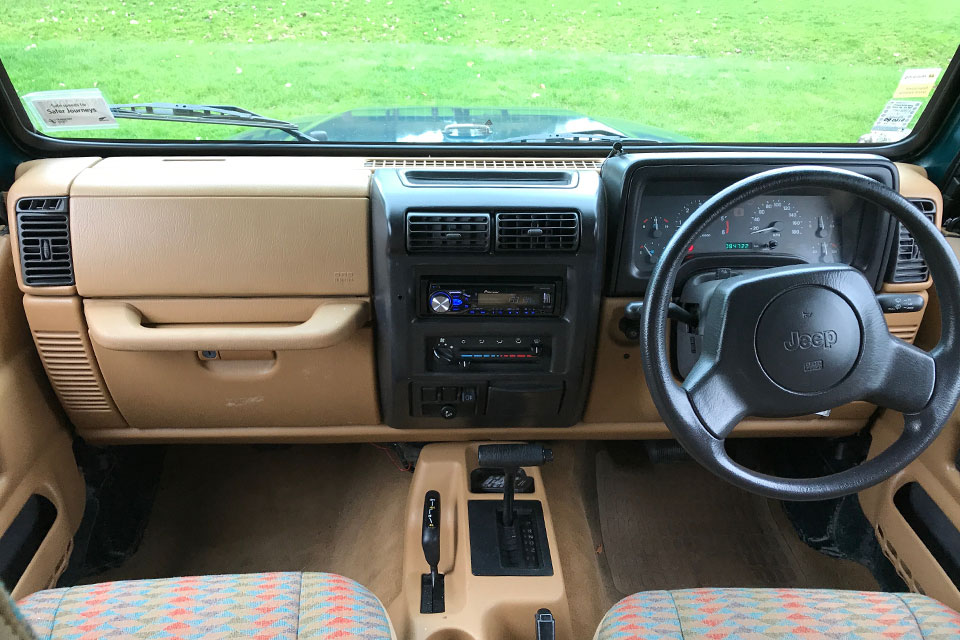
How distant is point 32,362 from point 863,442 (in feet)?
8.49

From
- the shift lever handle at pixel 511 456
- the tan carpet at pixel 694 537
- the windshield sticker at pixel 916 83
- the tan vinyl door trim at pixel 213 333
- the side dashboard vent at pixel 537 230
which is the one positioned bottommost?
the tan carpet at pixel 694 537

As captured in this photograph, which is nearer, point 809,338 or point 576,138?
point 809,338

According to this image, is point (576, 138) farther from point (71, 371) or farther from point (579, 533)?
point (71, 371)

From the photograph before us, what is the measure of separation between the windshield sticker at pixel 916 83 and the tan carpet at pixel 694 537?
1.45 meters

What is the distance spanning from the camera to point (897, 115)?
82.4 inches

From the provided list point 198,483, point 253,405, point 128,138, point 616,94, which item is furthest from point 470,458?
point 128,138

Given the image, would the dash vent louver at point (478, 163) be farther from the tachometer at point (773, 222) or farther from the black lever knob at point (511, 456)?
the black lever knob at point (511, 456)

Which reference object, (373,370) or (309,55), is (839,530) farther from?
(309,55)

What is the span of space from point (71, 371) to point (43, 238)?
1.24 ft

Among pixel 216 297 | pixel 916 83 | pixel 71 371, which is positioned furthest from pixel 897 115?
pixel 71 371

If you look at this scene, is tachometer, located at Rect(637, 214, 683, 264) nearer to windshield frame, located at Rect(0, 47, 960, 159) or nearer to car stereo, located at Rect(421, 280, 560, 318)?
car stereo, located at Rect(421, 280, 560, 318)

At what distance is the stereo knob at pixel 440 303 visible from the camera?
1.64 metres

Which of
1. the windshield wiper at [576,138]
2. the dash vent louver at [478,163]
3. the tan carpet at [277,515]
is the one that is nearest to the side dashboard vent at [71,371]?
the tan carpet at [277,515]

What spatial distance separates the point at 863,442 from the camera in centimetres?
215
